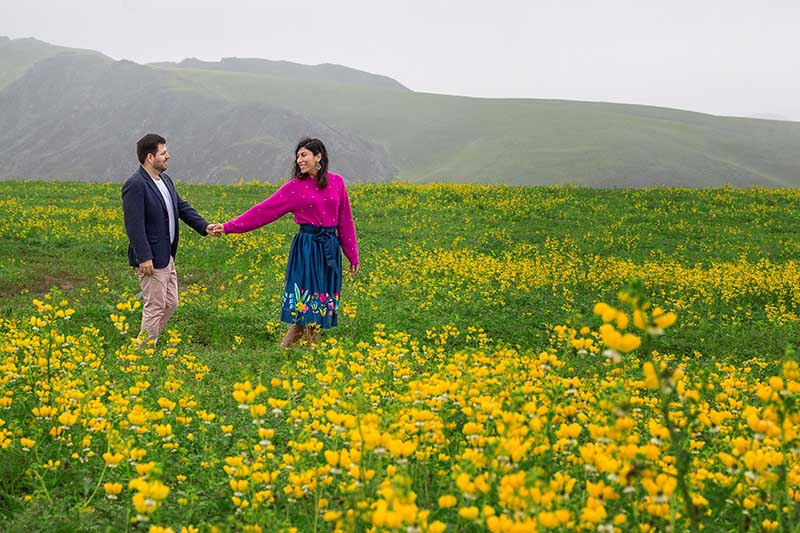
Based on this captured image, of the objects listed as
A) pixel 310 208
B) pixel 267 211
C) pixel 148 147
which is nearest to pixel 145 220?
pixel 148 147

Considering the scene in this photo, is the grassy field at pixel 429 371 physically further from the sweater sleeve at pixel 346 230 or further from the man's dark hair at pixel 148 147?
the man's dark hair at pixel 148 147

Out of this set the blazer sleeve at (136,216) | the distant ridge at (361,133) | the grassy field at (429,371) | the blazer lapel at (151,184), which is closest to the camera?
the grassy field at (429,371)

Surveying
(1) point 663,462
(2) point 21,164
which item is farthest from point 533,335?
(2) point 21,164

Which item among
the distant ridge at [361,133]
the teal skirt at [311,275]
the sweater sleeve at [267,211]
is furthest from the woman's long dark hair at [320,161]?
the distant ridge at [361,133]

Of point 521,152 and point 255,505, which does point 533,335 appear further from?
point 521,152

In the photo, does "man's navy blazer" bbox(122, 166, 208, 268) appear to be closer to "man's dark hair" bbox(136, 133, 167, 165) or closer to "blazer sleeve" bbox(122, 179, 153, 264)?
"blazer sleeve" bbox(122, 179, 153, 264)

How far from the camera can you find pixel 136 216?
6.96 metres

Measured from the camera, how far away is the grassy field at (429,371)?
8.43ft

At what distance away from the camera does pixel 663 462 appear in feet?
10.9

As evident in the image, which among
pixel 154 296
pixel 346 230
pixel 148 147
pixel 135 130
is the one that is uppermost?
pixel 135 130

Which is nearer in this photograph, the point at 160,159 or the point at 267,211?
the point at 160,159

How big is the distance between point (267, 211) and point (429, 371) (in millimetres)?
2784

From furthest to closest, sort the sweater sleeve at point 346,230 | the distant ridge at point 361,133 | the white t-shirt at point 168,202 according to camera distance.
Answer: the distant ridge at point 361,133
the sweater sleeve at point 346,230
the white t-shirt at point 168,202

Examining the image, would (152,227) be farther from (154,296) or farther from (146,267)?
(154,296)
